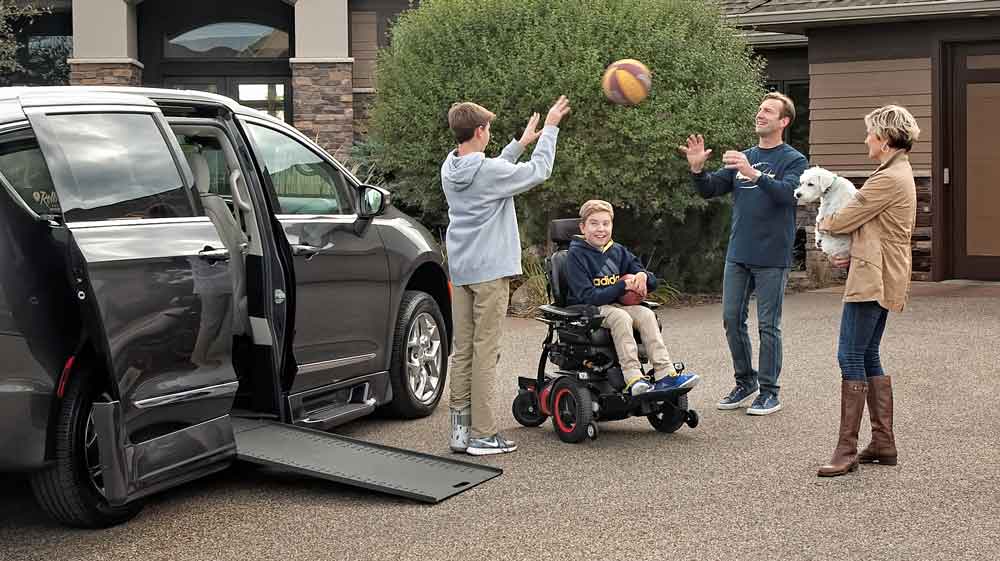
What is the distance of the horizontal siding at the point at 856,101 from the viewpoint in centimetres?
1662

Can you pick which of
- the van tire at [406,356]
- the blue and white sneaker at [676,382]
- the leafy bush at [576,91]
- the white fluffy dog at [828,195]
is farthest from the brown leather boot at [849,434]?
the leafy bush at [576,91]

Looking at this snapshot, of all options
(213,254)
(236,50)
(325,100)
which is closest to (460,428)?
(213,254)

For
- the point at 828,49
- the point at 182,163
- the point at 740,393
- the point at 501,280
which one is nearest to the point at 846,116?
the point at 828,49

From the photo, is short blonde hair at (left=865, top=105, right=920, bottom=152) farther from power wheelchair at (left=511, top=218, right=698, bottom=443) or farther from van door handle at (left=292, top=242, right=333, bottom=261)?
van door handle at (left=292, top=242, right=333, bottom=261)

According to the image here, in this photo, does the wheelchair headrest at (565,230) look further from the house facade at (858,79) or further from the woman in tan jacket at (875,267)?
the house facade at (858,79)

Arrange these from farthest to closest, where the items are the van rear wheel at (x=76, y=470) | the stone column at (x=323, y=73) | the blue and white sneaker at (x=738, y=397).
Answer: the stone column at (x=323, y=73) → the blue and white sneaker at (x=738, y=397) → the van rear wheel at (x=76, y=470)

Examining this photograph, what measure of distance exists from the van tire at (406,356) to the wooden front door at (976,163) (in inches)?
399

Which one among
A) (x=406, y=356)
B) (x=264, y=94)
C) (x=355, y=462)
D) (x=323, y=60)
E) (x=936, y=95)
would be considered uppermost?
(x=323, y=60)

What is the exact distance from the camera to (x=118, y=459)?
5445 mm

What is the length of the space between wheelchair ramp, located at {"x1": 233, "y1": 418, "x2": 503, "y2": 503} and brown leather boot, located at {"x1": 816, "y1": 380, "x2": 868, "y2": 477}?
→ 5.48 feet

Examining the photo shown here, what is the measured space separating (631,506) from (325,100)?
1686 centimetres

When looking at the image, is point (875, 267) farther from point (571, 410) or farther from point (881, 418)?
point (571, 410)

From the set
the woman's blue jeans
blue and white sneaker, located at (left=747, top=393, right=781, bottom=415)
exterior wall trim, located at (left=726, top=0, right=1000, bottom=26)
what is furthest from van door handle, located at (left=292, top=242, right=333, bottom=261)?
exterior wall trim, located at (left=726, top=0, right=1000, bottom=26)

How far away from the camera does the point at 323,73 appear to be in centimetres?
2208
